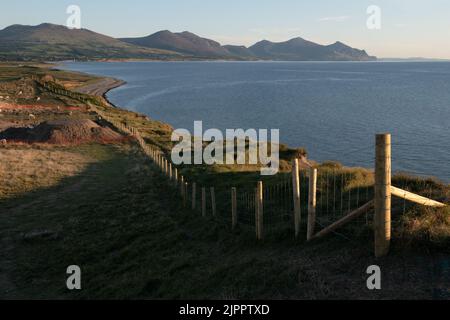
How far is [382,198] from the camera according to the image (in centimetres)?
1037

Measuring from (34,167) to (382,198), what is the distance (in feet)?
98.7

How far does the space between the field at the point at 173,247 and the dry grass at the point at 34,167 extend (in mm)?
173

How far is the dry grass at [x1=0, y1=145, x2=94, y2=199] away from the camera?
2905cm

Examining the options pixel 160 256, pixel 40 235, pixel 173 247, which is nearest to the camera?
pixel 160 256

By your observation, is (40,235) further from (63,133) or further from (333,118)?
(333,118)

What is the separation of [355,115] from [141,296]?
Result: 260 ft

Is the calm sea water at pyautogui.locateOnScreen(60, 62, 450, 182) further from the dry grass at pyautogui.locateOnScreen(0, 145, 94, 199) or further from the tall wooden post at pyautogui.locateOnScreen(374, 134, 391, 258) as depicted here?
the tall wooden post at pyautogui.locateOnScreen(374, 134, 391, 258)

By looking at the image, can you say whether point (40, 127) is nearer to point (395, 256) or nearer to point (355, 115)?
A: point (395, 256)

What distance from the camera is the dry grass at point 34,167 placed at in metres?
29.0

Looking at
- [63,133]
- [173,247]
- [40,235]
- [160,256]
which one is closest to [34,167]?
[63,133]

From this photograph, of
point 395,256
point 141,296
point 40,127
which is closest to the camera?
point 395,256

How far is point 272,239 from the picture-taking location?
14.1m

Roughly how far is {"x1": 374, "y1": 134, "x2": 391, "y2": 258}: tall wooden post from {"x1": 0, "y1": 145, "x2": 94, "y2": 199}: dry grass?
74.1 ft

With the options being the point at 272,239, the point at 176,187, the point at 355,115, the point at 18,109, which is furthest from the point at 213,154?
the point at 355,115
